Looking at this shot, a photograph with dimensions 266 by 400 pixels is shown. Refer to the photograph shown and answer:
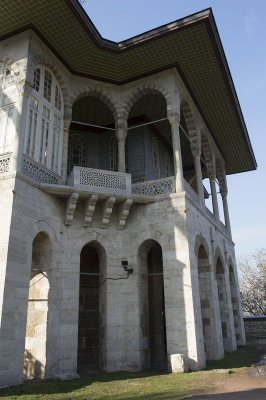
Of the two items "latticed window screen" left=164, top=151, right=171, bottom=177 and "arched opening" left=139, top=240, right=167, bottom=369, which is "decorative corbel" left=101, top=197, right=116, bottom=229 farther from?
"latticed window screen" left=164, top=151, right=171, bottom=177

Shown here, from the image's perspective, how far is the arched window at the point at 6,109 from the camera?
10039mm

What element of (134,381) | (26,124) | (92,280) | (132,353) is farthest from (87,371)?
(26,124)

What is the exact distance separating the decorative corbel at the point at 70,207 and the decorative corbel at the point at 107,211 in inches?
41.0

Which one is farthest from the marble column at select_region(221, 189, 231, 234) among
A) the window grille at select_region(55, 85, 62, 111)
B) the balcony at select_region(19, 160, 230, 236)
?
the window grille at select_region(55, 85, 62, 111)

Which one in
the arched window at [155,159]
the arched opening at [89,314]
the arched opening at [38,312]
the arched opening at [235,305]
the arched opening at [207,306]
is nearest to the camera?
the arched opening at [38,312]

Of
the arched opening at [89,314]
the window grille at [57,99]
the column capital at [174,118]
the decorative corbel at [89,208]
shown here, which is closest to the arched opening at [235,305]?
the arched opening at [89,314]

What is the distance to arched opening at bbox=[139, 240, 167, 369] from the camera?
35.7ft

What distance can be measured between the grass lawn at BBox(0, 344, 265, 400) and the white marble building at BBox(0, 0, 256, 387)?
21.8 inches

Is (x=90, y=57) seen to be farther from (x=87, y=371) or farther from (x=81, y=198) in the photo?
(x=87, y=371)

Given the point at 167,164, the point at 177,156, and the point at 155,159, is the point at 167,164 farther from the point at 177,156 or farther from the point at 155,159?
the point at 177,156

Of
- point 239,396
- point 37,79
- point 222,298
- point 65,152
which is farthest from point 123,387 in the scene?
point 37,79

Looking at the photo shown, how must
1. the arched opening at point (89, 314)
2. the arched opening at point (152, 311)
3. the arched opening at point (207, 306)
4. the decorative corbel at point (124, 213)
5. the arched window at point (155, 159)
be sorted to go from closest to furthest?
the arched opening at point (152, 311), the decorative corbel at point (124, 213), the arched opening at point (207, 306), the arched opening at point (89, 314), the arched window at point (155, 159)

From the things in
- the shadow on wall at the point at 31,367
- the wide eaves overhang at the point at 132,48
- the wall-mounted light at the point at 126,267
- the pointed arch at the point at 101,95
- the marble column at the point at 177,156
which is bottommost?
the shadow on wall at the point at 31,367

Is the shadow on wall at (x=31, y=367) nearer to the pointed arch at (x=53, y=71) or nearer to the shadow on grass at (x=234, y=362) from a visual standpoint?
the shadow on grass at (x=234, y=362)
